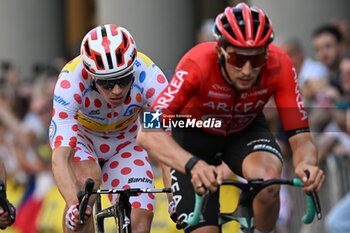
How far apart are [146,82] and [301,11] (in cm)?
555

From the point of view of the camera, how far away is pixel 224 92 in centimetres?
647

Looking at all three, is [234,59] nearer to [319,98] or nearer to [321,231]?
[319,98]

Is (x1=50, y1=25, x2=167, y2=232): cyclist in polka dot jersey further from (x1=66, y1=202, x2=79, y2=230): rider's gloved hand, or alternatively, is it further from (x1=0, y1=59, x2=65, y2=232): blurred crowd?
(x1=0, y1=59, x2=65, y2=232): blurred crowd

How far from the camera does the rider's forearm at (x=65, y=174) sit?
6793mm

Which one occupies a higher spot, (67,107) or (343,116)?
(67,107)

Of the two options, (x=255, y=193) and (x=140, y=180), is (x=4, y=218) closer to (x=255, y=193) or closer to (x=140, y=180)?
(x=140, y=180)

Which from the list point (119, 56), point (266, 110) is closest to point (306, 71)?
point (266, 110)

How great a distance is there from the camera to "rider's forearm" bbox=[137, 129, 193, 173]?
5.79m

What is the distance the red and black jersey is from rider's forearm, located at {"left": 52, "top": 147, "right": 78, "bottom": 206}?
102 cm

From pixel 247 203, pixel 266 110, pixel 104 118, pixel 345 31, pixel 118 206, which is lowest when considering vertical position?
pixel 266 110

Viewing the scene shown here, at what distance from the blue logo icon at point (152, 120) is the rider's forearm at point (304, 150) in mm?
1015

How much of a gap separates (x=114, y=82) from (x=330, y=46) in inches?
172

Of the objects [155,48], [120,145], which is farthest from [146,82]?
[155,48]

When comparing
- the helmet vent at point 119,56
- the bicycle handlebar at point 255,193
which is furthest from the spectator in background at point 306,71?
the bicycle handlebar at point 255,193
